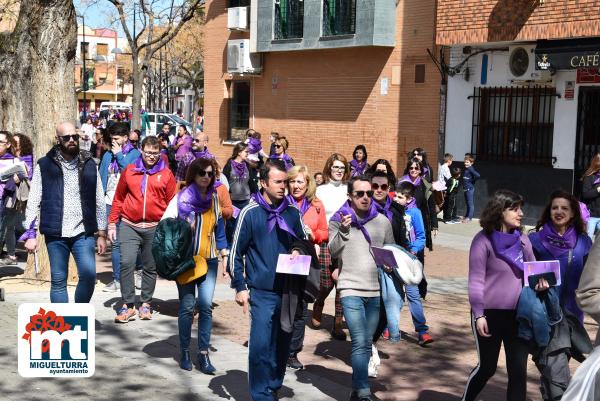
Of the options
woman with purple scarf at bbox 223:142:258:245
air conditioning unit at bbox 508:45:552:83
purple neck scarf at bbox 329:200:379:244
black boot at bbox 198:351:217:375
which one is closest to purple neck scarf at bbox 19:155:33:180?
woman with purple scarf at bbox 223:142:258:245

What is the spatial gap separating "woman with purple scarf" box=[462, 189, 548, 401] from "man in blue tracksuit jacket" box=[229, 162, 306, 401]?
1246 millimetres

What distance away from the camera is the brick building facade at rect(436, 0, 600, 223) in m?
18.5

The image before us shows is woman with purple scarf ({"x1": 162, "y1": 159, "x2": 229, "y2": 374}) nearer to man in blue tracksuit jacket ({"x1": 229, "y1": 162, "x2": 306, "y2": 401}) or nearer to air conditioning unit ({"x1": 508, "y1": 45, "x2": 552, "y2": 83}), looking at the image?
man in blue tracksuit jacket ({"x1": 229, "y1": 162, "x2": 306, "y2": 401})

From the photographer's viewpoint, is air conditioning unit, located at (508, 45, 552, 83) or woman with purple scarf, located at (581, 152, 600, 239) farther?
air conditioning unit, located at (508, 45, 552, 83)

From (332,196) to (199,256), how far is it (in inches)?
88.4

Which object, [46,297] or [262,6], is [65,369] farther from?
[262,6]

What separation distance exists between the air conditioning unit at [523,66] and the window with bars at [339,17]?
18.6ft

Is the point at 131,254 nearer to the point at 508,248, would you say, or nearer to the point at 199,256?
the point at 199,256

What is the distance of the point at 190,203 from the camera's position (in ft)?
25.7

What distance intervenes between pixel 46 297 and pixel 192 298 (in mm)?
3232

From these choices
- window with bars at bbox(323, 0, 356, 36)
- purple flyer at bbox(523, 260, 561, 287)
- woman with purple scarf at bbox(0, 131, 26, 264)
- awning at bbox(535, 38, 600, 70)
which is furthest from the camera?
window with bars at bbox(323, 0, 356, 36)

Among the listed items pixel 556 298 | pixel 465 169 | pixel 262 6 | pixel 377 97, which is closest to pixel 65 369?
pixel 556 298

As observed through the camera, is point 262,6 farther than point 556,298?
Yes

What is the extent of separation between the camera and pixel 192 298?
307 inches
